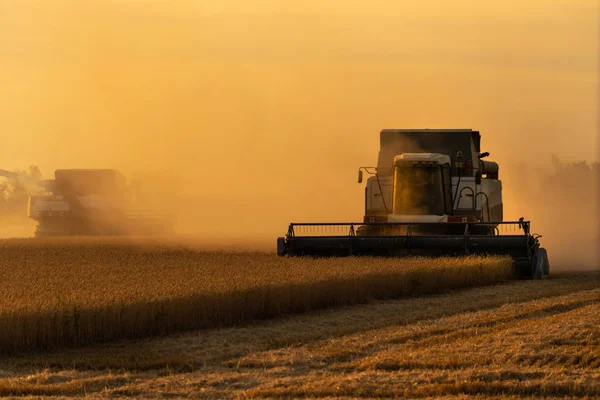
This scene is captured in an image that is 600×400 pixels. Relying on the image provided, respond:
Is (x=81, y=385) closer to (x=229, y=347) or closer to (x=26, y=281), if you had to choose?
(x=229, y=347)

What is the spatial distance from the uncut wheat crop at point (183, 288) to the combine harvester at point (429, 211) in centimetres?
103

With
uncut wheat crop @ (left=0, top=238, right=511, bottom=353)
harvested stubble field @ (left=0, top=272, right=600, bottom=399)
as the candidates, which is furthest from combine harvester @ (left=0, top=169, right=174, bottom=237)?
harvested stubble field @ (left=0, top=272, right=600, bottom=399)

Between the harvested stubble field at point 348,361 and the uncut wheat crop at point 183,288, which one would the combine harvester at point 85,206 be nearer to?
the uncut wheat crop at point 183,288

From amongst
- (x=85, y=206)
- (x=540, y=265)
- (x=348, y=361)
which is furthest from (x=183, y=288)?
(x=85, y=206)

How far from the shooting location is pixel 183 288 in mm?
15422

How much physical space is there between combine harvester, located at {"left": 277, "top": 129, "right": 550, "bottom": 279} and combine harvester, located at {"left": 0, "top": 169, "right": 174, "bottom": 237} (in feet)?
140

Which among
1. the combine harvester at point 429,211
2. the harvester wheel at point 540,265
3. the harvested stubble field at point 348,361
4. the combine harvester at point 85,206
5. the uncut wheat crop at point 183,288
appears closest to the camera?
the harvested stubble field at point 348,361

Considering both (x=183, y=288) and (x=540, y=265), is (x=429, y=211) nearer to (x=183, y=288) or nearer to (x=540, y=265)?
(x=540, y=265)

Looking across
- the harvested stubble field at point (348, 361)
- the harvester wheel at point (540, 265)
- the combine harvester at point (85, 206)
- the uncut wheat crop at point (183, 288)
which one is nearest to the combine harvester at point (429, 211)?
the harvester wheel at point (540, 265)

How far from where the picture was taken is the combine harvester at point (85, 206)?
65375 mm

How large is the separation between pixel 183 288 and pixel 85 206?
52.3 m

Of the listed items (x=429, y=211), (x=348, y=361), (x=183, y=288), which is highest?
(x=429, y=211)

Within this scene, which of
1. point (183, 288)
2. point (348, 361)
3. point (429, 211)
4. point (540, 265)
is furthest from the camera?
point (429, 211)

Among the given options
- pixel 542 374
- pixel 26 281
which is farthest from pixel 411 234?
pixel 542 374
